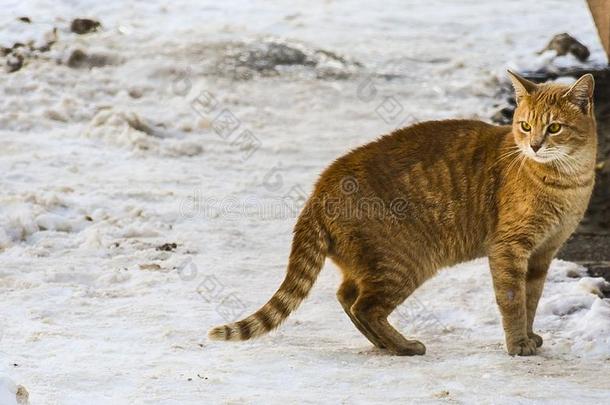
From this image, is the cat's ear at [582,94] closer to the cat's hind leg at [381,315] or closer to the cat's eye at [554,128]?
the cat's eye at [554,128]

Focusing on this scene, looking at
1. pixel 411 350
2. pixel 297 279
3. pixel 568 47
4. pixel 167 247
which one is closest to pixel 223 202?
pixel 167 247

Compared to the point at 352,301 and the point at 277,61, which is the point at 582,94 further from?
the point at 277,61

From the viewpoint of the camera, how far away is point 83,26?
11.2 metres

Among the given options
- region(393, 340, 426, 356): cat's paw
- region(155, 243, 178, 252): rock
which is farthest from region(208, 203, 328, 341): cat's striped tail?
region(155, 243, 178, 252): rock

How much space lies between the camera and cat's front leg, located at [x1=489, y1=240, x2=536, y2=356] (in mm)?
5168

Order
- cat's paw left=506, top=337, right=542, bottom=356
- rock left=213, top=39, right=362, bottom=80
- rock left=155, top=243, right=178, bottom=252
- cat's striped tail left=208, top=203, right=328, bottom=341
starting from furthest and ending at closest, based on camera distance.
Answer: rock left=213, top=39, right=362, bottom=80 < rock left=155, top=243, right=178, bottom=252 < cat's paw left=506, top=337, right=542, bottom=356 < cat's striped tail left=208, top=203, right=328, bottom=341

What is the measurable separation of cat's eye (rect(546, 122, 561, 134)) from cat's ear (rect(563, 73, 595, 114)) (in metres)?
0.16

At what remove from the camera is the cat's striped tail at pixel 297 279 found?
16.5ft

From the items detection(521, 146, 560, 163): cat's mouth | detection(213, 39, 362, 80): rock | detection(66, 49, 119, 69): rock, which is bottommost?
detection(213, 39, 362, 80): rock

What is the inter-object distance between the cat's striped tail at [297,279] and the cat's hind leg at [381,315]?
0.27m

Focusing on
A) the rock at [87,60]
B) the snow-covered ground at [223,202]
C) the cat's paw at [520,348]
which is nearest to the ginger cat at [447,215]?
the cat's paw at [520,348]

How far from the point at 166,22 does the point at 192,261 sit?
595 cm

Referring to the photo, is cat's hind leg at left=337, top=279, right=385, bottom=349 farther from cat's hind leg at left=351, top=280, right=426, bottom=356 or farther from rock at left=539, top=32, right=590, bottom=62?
rock at left=539, top=32, right=590, bottom=62

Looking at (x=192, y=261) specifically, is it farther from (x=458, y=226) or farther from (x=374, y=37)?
(x=374, y=37)
